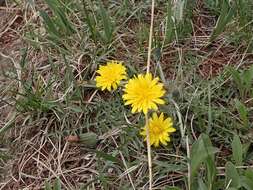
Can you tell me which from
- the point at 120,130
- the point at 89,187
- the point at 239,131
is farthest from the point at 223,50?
the point at 89,187

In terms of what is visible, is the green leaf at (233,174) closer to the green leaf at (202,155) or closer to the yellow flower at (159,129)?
the green leaf at (202,155)

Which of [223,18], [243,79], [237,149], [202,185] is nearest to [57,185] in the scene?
[202,185]

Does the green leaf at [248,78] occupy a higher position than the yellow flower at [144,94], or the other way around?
the green leaf at [248,78]

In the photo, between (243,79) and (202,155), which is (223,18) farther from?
(202,155)

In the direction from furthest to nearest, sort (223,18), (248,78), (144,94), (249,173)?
1. (223,18)
2. (248,78)
3. (144,94)
4. (249,173)

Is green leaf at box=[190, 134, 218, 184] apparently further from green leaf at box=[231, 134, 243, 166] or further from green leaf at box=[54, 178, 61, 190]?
green leaf at box=[54, 178, 61, 190]

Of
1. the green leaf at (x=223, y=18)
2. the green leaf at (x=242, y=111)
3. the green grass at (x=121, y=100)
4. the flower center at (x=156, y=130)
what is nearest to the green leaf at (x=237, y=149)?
the green grass at (x=121, y=100)
